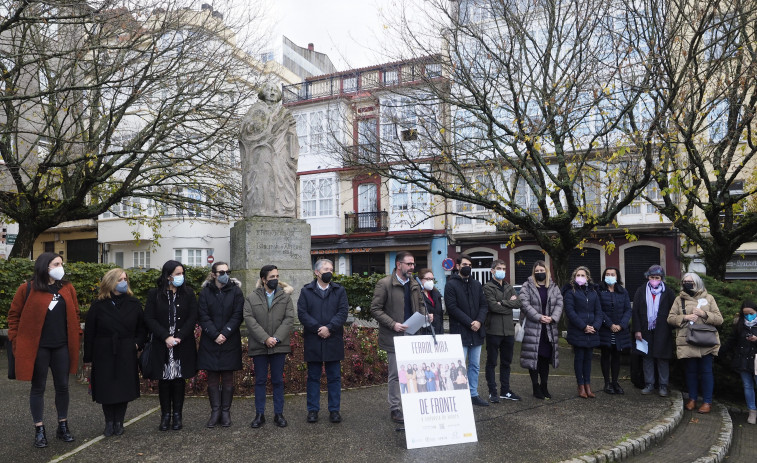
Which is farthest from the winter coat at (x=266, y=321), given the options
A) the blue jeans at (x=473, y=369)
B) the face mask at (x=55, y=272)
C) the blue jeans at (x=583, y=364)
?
the blue jeans at (x=583, y=364)

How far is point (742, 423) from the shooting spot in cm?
803

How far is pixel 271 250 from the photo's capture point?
33.4 feet

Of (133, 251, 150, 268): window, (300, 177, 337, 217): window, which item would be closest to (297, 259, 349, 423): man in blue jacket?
(300, 177, 337, 217): window

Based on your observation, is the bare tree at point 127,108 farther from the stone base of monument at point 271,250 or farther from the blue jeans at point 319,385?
the blue jeans at point 319,385

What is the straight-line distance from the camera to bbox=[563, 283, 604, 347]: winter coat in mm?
8125

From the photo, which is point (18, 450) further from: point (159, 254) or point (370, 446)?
point (159, 254)

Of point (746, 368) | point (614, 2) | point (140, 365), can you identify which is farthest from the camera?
point (614, 2)

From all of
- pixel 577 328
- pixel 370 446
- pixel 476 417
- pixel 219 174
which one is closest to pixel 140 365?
pixel 370 446

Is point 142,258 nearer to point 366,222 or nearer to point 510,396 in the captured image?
point 366,222

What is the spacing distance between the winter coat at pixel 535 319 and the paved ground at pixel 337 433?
0.59 m

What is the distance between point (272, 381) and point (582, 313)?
4369 millimetres

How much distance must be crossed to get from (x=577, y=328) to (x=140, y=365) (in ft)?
18.4

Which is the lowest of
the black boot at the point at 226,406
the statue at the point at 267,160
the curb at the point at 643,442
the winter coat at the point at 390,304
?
the curb at the point at 643,442

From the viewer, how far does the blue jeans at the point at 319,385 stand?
6.61m
